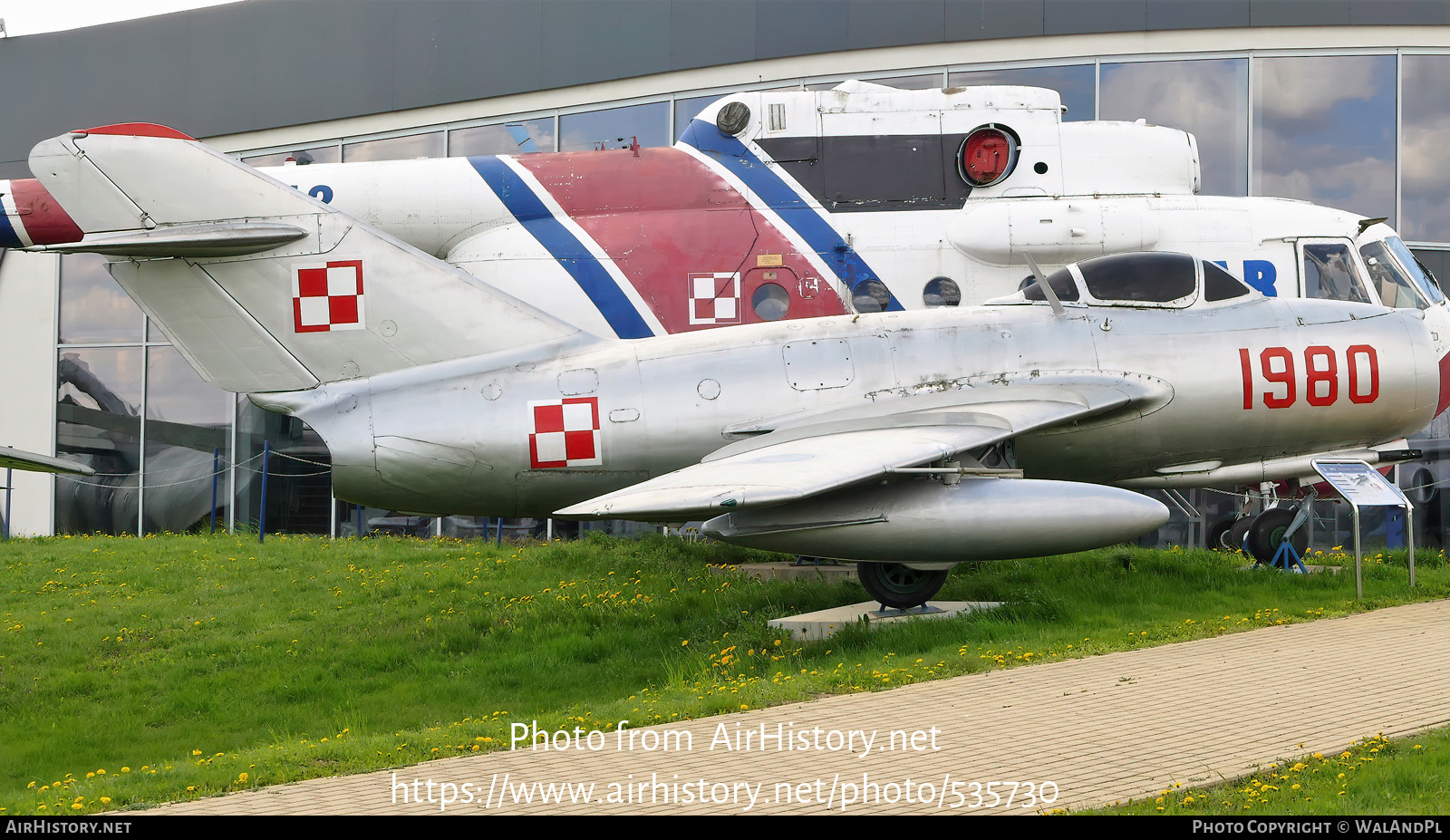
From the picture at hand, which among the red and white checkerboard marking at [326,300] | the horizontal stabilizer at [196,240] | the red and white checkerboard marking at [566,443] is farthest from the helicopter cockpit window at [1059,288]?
the horizontal stabilizer at [196,240]

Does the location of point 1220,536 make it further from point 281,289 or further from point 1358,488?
point 281,289

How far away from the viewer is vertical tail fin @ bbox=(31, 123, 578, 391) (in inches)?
369

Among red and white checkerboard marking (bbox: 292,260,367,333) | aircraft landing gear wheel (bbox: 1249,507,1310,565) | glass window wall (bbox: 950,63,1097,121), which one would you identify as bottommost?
aircraft landing gear wheel (bbox: 1249,507,1310,565)

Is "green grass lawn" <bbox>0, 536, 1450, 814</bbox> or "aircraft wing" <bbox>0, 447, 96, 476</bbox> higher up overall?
"aircraft wing" <bbox>0, 447, 96, 476</bbox>

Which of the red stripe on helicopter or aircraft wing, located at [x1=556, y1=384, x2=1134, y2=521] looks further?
the red stripe on helicopter

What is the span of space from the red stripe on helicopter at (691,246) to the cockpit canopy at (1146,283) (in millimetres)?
2391

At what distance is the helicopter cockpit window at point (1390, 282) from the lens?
1102cm

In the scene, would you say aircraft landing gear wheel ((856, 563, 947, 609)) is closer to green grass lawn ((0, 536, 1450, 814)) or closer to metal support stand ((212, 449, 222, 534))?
green grass lawn ((0, 536, 1450, 814))

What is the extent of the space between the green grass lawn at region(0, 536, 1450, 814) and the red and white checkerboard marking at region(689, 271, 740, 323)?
2.76 metres

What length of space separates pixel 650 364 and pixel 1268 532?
6570 mm

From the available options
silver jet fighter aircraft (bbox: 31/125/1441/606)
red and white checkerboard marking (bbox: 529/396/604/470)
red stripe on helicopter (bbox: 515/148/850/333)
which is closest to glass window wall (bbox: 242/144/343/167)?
red stripe on helicopter (bbox: 515/148/850/333)

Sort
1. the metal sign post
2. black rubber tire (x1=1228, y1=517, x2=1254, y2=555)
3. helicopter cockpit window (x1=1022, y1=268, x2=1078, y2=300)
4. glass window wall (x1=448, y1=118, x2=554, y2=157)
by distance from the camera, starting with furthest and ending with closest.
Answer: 1. glass window wall (x1=448, y1=118, x2=554, y2=157)
2. black rubber tire (x1=1228, y1=517, x2=1254, y2=555)
3. helicopter cockpit window (x1=1022, y1=268, x2=1078, y2=300)
4. the metal sign post

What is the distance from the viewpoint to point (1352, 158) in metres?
16.8

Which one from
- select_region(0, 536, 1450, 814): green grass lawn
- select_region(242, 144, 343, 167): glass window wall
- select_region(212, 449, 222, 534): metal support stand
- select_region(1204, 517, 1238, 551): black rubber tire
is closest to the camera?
select_region(0, 536, 1450, 814): green grass lawn
